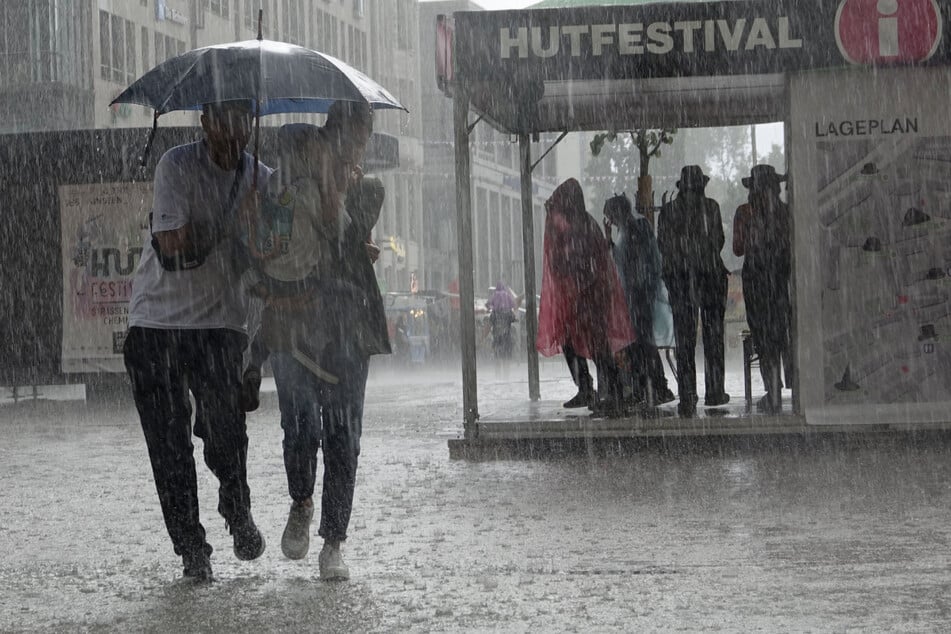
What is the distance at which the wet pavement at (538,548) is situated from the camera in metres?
6.01

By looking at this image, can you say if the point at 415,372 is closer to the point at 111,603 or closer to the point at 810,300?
the point at 810,300

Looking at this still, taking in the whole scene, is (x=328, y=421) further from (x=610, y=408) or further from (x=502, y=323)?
(x=502, y=323)

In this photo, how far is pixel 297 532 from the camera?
22.5 feet

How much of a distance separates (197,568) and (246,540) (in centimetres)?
22

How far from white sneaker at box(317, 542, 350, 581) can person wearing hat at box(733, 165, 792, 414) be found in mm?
6788

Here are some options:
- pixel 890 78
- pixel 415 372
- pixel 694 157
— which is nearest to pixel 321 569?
pixel 890 78

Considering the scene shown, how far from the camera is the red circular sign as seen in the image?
1162 cm

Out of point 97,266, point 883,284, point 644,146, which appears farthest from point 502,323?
point 883,284

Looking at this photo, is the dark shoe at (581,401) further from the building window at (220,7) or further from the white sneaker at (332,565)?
the building window at (220,7)

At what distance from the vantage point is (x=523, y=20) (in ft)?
39.1

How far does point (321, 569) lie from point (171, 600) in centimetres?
64

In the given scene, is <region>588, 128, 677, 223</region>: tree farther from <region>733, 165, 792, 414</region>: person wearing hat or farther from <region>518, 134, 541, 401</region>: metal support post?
<region>733, 165, 792, 414</region>: person wearing hat

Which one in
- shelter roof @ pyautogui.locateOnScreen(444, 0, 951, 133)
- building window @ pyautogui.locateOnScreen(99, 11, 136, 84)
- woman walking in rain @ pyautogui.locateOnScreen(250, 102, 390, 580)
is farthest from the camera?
building window @ pyautogui.locateOnScreen(99, 11, 136, 84)

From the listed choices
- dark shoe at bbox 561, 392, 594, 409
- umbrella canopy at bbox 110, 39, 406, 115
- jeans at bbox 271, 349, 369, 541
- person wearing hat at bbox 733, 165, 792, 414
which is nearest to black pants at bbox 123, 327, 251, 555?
jeans at bbox 271, 349, 369, 541
